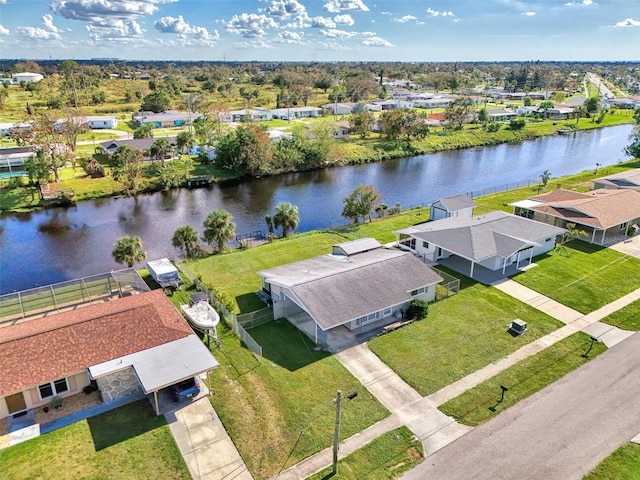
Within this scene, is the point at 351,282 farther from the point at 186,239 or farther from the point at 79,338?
the point at 186,239

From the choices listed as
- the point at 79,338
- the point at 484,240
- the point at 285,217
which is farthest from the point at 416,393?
the point at 285,217

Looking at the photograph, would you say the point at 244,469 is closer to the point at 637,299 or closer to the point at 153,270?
the point at 153,270

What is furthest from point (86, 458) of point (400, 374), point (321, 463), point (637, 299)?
point (637, 299)

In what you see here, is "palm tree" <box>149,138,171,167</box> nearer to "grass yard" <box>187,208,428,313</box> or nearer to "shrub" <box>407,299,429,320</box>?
"grass yard" <box>187,208,428,313</box>

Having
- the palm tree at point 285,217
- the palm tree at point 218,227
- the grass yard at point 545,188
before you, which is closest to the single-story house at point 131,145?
the palm tree at point 285,217

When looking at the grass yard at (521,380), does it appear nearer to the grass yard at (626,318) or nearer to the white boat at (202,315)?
the grass yard at (626,318)
